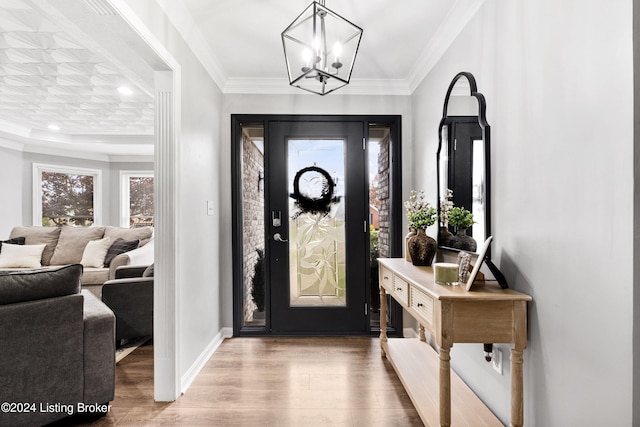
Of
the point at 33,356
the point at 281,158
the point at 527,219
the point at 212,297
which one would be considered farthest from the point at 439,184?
the point at 33,356

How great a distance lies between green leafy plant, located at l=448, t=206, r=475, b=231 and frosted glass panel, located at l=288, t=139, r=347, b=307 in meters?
1.35

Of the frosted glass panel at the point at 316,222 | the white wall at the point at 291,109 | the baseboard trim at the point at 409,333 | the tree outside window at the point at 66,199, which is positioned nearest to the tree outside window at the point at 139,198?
the tree outside window at the point at 66,199

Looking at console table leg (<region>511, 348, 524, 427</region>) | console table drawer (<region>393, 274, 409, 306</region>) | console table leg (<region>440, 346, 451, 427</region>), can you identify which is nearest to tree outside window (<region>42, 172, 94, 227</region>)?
console table drawer (<region>393, 274, 409, 306</region>)

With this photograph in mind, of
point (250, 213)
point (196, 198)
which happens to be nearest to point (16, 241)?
point (250, 213)

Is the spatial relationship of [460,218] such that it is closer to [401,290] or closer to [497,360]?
[401,290]

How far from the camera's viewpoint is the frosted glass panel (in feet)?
10.8

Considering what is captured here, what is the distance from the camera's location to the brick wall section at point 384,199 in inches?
141

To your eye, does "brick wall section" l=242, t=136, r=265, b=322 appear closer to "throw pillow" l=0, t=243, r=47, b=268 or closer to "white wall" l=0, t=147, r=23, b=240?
"throw pillow" l=0, t=243, r=47, b=268

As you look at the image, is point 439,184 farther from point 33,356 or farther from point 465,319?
point 33,356

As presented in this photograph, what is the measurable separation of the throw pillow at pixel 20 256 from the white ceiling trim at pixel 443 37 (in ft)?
16.2

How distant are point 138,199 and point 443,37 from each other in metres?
5.93

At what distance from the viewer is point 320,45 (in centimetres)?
157

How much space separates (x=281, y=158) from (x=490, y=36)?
1.96 metres

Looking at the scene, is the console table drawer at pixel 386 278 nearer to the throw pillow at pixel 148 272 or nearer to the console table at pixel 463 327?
the console table at pixel 463 327
